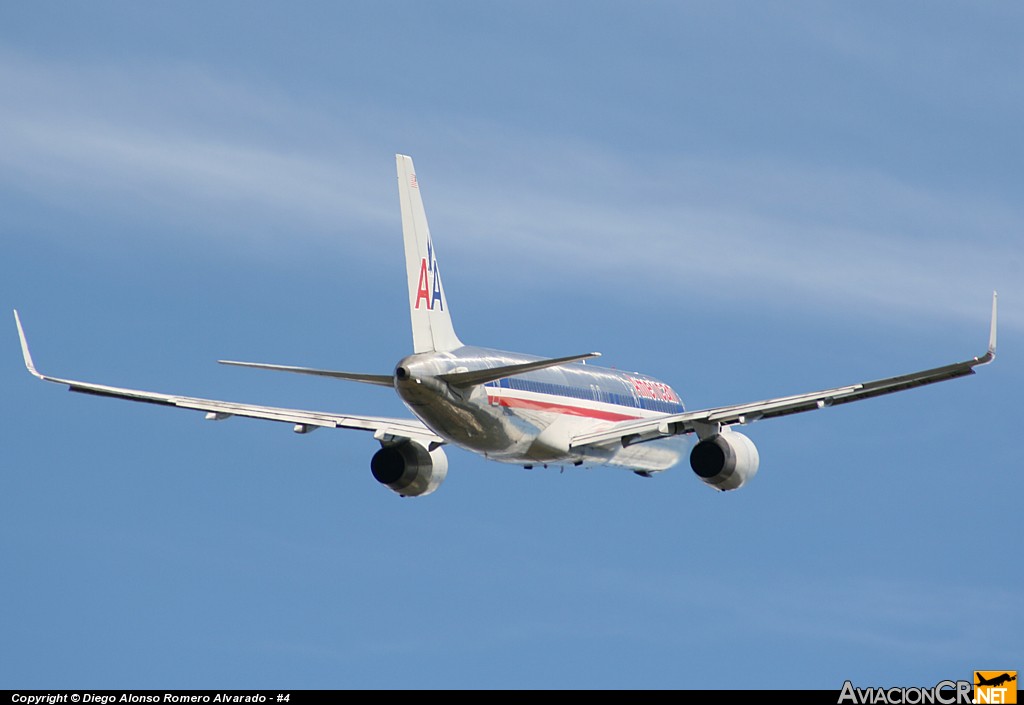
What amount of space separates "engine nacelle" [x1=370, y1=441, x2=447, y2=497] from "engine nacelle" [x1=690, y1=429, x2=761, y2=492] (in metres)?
9.09

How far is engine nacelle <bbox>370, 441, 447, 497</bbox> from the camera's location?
7231 cm

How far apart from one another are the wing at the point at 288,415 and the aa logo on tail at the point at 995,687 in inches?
825

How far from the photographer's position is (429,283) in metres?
66.6

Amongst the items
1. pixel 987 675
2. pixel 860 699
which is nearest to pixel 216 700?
pixel 860 699

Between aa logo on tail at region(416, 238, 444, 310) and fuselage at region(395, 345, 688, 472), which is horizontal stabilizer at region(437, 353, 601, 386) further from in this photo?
aa logo on tail at region(416, 238, 444, 310)

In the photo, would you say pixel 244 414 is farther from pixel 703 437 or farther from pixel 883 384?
pixel 883 384

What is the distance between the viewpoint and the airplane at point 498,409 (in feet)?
210

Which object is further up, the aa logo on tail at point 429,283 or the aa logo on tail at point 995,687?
the aa logo on tail at point 429,283

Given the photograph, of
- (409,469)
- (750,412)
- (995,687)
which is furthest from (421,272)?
(995,687)

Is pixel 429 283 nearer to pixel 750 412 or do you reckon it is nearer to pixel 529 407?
→ pixel 529 407

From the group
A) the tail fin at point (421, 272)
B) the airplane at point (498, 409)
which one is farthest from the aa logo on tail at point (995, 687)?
the tail fin at point (421, 272)

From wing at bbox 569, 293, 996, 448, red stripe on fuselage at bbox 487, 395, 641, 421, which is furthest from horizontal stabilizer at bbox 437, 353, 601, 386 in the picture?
wing at bbox 569, 293, 996, 448

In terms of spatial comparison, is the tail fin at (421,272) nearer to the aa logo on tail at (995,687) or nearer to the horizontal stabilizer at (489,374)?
the horizontal stabilizer at (489,374)

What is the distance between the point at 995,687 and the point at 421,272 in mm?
22448
